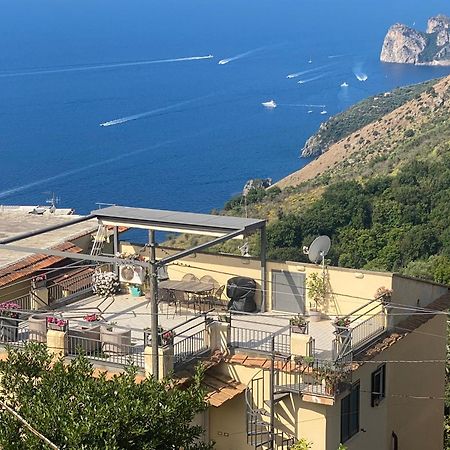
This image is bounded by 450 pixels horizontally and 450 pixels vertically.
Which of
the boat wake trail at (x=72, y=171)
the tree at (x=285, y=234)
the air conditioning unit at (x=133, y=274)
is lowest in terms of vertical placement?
the air conditioning unit at (x=133, y=274)

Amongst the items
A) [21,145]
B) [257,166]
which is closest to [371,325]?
[257,166]

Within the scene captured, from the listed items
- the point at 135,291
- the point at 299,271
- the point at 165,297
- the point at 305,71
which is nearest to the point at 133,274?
the point at 165,297

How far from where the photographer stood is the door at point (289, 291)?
1424 cm

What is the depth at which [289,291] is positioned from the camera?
1430 cm

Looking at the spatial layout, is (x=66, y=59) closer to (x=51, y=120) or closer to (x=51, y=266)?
(x=51, y=120)

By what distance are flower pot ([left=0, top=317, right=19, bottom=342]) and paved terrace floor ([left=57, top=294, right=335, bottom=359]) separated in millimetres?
840

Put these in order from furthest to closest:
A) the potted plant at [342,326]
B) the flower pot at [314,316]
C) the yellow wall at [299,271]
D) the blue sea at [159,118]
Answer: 1. the blue sea at [159,118]
2. the flower pot at [314,316]
3. the yellow wall at [299,271]
4. the potted plant at [342,326]

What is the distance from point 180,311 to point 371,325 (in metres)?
2.89

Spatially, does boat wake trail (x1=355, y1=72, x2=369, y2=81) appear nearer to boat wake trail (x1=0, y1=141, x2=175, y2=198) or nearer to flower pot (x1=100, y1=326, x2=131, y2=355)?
boat wake trail (x1=0, y1=141, x2=175, y2=198)

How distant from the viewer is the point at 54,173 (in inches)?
4149

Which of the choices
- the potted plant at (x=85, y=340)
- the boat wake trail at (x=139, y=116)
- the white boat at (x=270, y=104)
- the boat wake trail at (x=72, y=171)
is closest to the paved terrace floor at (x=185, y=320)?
the potted plant at (x=85, y=340)

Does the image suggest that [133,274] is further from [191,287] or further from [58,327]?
[58,327]

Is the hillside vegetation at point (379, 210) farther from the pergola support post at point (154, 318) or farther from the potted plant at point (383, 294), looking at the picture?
the pergola support post at point (154, 318)

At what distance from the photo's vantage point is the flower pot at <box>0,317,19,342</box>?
1280 centimetres
